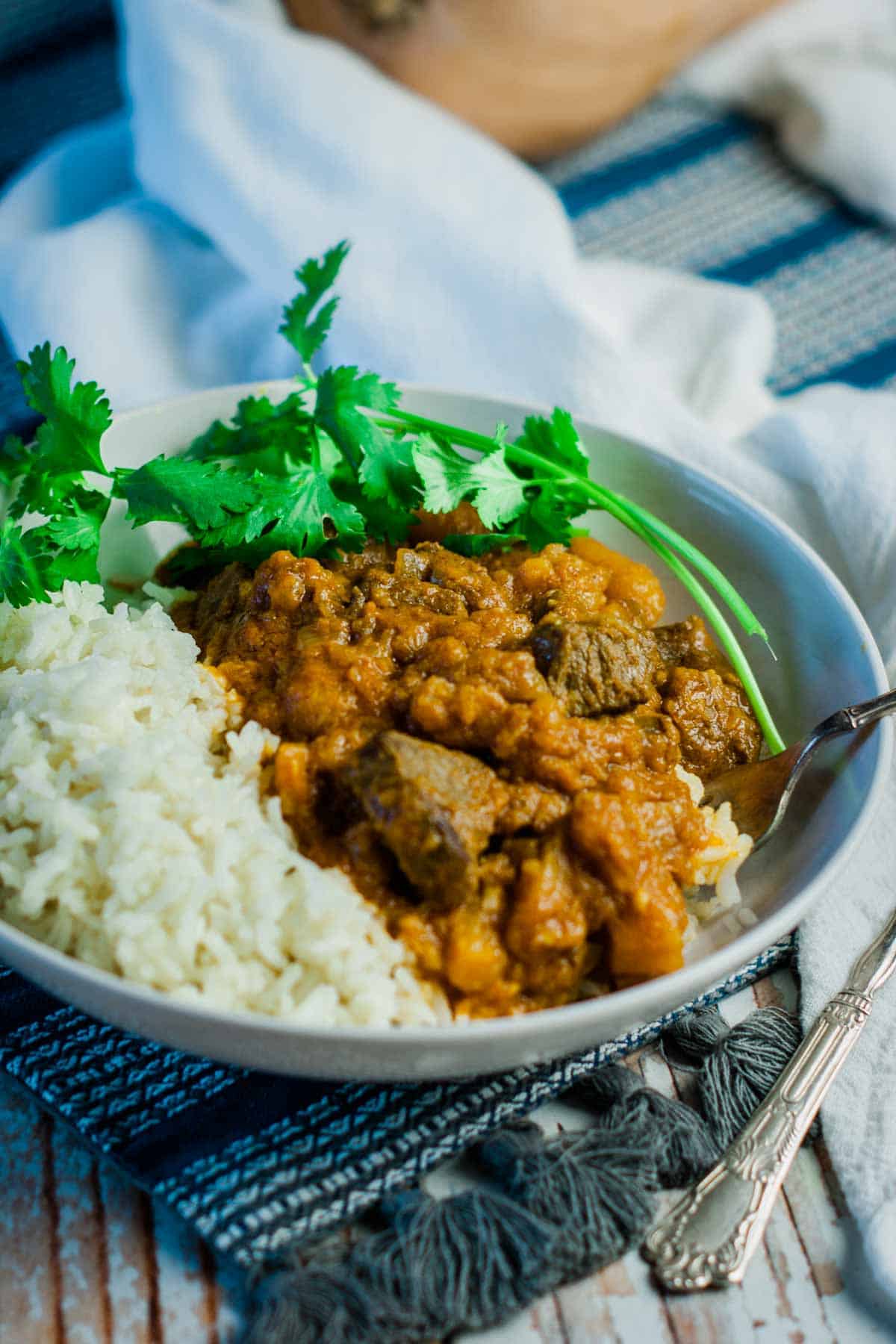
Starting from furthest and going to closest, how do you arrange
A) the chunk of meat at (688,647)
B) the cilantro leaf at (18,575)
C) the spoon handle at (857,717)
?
the chunk of meat at (688,647) < the cilantro leaf at (18,575) < the spoon handle at (857,717)

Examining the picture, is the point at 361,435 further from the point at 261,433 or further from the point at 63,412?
the point at 63,412

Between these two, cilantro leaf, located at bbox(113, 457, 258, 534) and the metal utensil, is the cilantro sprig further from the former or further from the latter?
the metal utensil

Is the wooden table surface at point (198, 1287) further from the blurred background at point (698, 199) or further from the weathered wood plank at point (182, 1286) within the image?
the blurred background at point (698, 199)

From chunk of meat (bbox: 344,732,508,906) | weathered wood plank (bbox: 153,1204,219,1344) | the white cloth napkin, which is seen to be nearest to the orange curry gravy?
chunk of meat (bbox: 344,732,508,906)

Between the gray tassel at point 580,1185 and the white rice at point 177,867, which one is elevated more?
the white rice at point 177,867

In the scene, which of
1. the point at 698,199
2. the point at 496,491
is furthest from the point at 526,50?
the point at 496,491

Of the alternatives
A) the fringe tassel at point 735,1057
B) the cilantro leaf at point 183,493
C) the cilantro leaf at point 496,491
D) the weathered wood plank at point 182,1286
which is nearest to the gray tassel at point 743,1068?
the fringe tassel at point 735,1057
